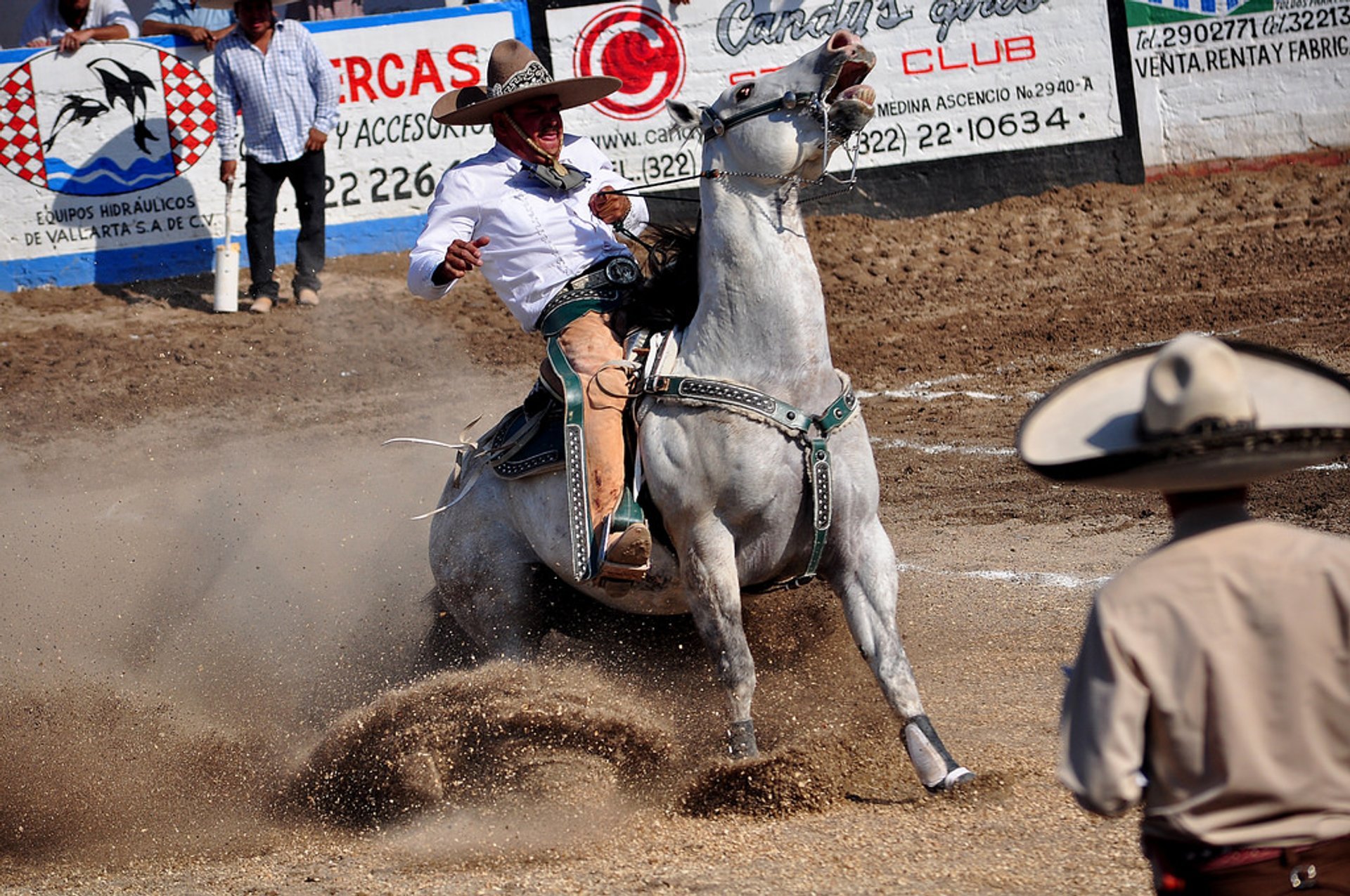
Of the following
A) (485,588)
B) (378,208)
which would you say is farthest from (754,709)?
(378,208)

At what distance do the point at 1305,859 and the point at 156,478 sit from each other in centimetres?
925

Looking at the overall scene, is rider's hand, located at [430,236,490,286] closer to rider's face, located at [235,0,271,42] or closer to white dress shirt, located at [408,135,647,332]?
white dress shirt, located at [408,135,647,332]

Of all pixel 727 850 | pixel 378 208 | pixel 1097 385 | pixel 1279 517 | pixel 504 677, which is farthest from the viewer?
pixel 378 208

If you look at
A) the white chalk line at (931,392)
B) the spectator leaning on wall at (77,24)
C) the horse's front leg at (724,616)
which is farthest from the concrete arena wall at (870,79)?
the horse's front leg at (724,616)

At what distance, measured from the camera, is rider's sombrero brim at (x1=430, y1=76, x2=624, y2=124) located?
18.0 feet

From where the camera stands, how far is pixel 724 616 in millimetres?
5008

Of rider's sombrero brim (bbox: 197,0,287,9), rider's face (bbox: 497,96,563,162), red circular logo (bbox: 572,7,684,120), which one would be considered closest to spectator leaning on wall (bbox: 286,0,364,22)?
rider's sombrero brim (bbox: 197,0,287,9)

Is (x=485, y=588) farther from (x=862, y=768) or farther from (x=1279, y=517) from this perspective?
(x=1279, y=517)

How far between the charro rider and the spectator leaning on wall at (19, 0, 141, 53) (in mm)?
8517

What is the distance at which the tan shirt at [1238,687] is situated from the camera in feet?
7.85

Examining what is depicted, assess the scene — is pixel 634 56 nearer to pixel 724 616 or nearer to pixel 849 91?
pixel 849 91

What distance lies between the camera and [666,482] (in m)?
5.04

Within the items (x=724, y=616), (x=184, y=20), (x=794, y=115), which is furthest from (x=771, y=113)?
(x=184, y=20)

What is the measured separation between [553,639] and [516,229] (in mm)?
1601
